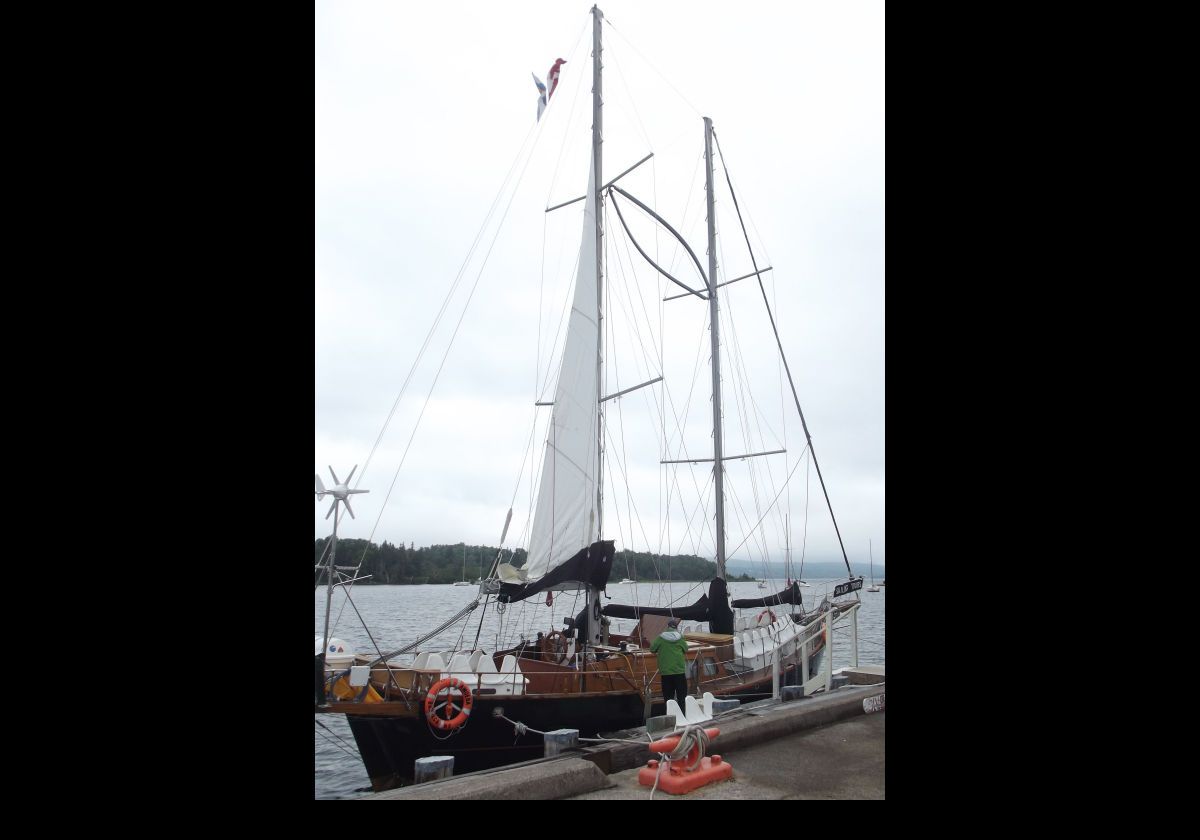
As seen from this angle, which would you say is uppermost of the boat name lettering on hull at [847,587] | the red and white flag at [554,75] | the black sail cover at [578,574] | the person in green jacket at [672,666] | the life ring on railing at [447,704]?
the red and white flag at [554,75]

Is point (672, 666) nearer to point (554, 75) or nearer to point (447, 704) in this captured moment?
point (447, 704)

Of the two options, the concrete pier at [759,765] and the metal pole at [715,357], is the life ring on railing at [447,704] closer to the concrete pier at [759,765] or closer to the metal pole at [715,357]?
the concrete pier at [759,765]

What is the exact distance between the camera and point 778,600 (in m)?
19.6

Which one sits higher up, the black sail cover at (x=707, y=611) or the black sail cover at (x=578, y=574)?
the black sail cover at (x=578, y=574)

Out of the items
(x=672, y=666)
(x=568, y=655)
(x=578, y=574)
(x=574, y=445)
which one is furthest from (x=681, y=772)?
(x=574, y=445)

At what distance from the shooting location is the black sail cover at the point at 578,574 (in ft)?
43.2

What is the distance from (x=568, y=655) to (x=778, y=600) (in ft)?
25.8

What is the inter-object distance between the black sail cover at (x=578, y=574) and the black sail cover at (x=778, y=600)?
21.9 ft

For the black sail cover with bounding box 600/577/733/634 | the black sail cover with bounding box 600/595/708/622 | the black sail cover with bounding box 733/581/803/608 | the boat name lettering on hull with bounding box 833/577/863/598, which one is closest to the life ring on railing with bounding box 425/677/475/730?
the black sail cover with bounding box 600/595/708/622

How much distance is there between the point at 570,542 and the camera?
567 inches

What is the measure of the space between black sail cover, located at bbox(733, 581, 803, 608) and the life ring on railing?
9849 mm

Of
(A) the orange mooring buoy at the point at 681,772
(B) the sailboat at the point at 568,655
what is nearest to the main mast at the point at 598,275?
(B) the sailboat at the point at 568,655

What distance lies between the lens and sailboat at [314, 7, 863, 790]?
11.2 m

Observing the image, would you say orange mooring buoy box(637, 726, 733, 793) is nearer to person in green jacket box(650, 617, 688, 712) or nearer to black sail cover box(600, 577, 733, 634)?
person in green jacket box(650, 617, 688, 712)
